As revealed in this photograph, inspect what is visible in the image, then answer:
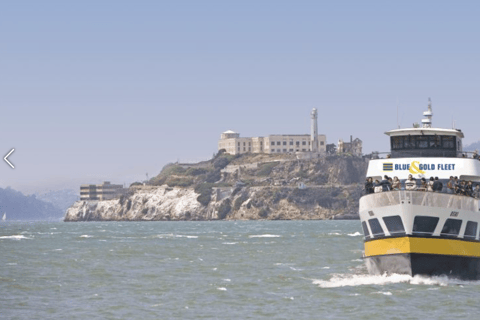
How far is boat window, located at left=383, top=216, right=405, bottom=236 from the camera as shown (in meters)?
44.3

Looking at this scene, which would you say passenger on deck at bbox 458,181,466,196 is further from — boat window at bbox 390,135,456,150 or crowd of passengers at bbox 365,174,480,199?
boat window at bbox 390,135,456,150

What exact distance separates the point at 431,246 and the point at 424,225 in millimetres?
1039

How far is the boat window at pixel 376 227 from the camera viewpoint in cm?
4594

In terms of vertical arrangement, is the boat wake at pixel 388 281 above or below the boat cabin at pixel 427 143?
below

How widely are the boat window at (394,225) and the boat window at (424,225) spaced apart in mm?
670

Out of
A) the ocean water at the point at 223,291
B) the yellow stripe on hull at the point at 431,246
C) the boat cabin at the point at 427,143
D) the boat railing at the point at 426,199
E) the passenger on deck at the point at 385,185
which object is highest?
the boat cabin at the point at 427,143

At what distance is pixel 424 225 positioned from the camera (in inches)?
1726

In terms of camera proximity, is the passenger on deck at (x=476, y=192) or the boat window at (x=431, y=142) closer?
the passenger on deck at (x=476, y=192)

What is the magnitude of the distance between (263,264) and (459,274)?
818 inches

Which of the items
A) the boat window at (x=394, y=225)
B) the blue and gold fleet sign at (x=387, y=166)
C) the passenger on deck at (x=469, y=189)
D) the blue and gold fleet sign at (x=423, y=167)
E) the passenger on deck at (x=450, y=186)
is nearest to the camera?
the boat window at (x=394, y=225)

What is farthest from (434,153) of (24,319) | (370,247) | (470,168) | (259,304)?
(24,319)

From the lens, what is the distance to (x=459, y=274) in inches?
1762

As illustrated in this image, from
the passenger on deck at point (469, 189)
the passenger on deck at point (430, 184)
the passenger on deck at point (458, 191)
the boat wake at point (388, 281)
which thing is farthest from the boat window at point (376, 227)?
the passenger on deck at point (469, 189)

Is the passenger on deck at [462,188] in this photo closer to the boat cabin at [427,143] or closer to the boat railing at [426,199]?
the boat railing at [426,199]
